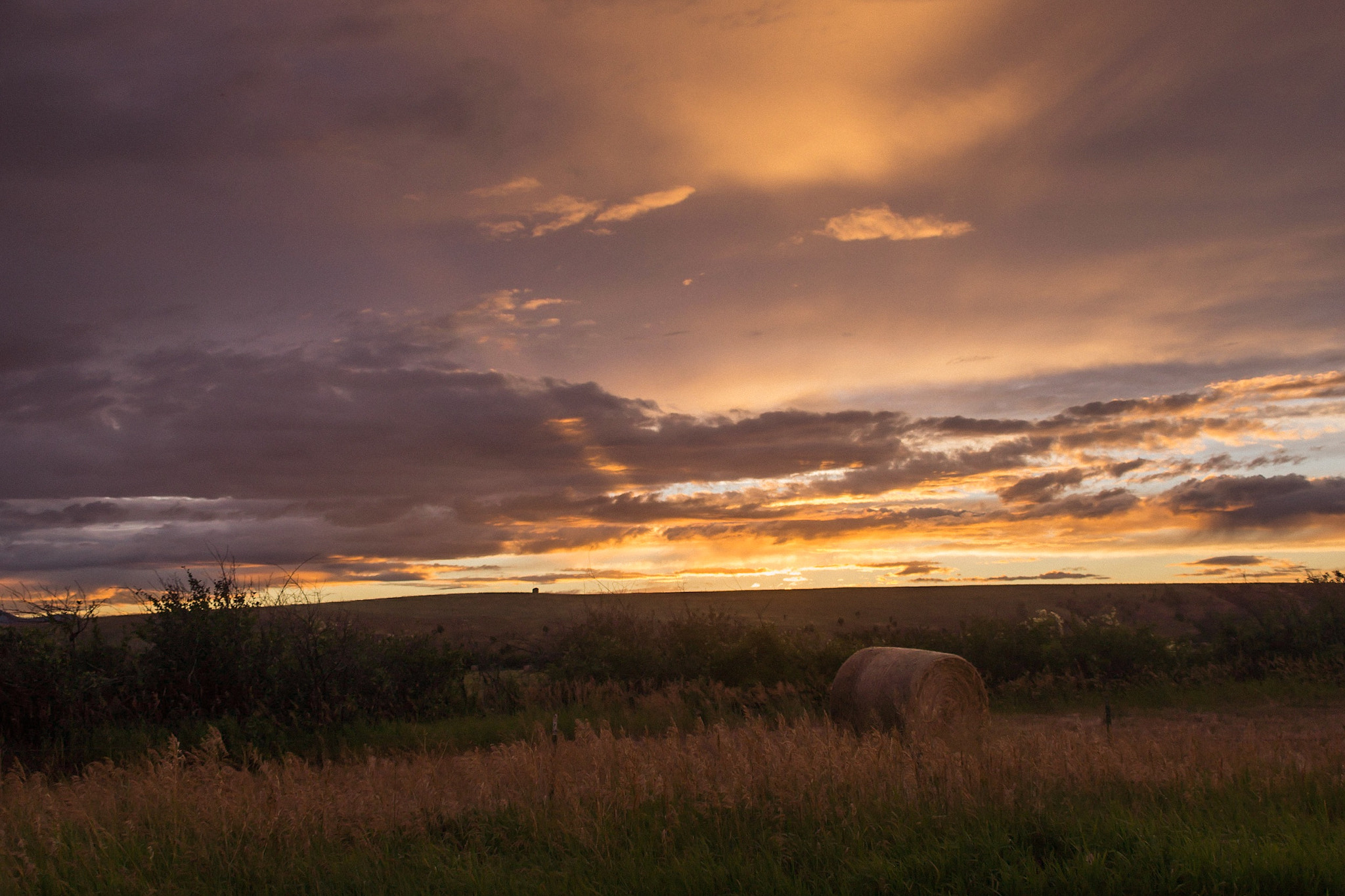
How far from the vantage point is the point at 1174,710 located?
64.1ft

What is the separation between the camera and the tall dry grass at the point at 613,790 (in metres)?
7.90

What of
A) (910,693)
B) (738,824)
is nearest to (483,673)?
(910,693)

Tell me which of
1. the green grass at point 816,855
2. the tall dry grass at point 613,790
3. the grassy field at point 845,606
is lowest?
the grassy field at point 845,606

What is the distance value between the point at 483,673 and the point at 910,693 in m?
13.3

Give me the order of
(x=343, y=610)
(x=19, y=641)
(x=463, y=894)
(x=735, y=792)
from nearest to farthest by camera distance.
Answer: (x=463, y=894) < (x=735, y=792) < (x=19, y=641) < (x=343, y=610)

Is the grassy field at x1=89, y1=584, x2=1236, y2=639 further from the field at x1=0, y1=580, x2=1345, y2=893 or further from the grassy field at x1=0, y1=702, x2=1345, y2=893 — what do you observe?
the grassy field at x1=0, y1=702, x2=1345, y2=893

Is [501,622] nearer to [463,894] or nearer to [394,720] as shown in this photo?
[394,720]

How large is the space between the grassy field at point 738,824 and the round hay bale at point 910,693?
16.7ft

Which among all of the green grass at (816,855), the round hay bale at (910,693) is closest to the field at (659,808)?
the green grass at (816,855)

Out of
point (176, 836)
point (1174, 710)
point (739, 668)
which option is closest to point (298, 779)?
point (176, 836)

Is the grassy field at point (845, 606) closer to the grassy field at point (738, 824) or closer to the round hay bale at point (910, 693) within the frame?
the round hay bale at point (910, 693)

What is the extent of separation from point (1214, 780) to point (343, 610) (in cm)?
2025

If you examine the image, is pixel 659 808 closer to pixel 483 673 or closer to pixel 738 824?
pixel 738 824

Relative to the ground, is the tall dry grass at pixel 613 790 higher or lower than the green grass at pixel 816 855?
higher
